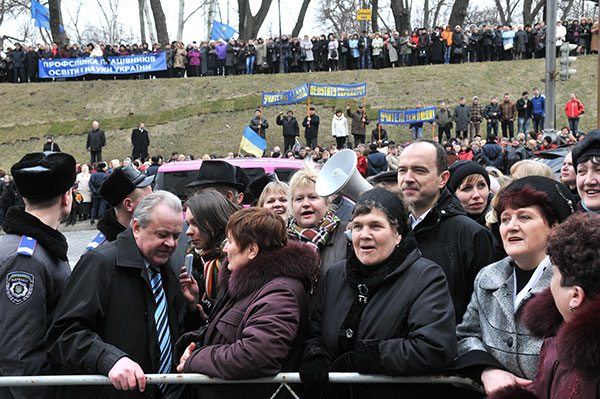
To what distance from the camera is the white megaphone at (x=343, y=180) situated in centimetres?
417

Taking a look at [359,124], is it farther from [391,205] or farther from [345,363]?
[345,363]

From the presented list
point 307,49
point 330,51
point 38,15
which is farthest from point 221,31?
point 38,15

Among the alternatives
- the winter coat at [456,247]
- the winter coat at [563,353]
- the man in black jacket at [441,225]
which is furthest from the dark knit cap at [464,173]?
the winter coat at [563,353]

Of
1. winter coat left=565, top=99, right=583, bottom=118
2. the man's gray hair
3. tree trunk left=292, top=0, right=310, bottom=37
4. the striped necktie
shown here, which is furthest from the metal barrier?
tree trunk left=292, top=0, right=310, bottom=37

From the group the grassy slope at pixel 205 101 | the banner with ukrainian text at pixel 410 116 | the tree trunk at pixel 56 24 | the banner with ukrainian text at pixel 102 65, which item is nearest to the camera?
the banner with ukrainian text at pixel 410 116

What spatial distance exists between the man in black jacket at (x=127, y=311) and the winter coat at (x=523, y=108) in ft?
74.1

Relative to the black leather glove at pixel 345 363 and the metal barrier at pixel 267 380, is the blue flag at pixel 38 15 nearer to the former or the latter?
the metal barrier at pixel 267 380

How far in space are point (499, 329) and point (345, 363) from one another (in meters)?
0.74

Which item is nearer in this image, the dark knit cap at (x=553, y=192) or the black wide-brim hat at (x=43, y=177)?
the dark knit cap at (x=553, y=192)

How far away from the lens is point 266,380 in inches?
112

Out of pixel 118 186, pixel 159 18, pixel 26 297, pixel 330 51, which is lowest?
pixel 26 297

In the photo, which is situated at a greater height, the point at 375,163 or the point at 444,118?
the point at 444,118

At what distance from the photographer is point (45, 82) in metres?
33.3

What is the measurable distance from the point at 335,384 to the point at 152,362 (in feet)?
3.36
